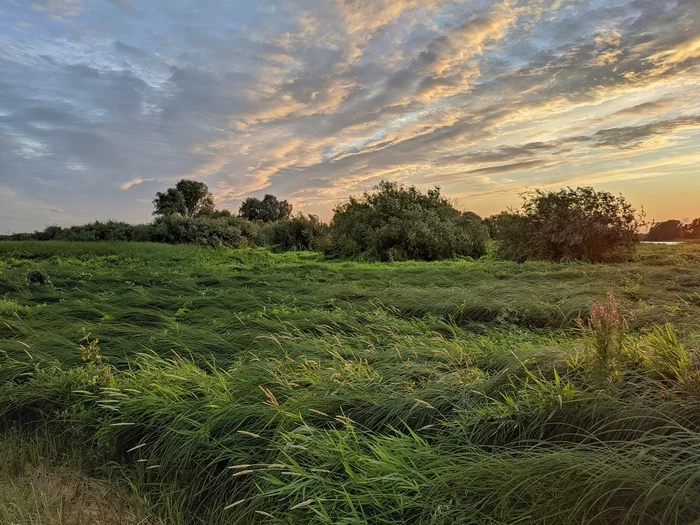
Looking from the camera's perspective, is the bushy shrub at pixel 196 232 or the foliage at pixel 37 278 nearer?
the foliage at pixel 37 278

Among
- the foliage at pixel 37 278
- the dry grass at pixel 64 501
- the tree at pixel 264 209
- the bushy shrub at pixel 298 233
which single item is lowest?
the dry grass at pixel 64 501

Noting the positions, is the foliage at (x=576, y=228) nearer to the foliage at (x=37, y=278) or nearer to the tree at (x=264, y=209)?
the foliage at (x=37, y=278)

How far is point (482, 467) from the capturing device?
2.12 meters

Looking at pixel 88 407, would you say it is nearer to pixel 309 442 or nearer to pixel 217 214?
pixel 309 442

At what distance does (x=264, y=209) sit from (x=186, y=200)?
1168 cm

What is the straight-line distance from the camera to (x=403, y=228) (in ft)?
69.1

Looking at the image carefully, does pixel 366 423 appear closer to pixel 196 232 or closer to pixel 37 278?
pixel 37 278

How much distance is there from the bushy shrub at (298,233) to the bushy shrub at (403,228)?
535cm

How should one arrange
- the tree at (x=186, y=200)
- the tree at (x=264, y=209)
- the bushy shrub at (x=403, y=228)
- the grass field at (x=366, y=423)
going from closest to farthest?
the grass field at (x=366, y=423), the bushy shrub at (x=403, y=228), the tree at (x=186, y=200), the tree at (x=264, y=209)

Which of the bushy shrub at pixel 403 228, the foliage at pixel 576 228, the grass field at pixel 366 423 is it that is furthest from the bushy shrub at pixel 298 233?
the grass field at pixel 366 423

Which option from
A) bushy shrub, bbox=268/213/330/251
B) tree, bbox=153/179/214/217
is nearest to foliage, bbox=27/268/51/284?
bushy shrub, bbox=268/213/330/251

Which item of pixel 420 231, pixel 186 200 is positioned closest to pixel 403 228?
pixel 420 231

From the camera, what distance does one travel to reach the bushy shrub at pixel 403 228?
2059 cm

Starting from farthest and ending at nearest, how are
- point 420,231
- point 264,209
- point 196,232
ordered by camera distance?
point 264,209, point 196,232, point 420,231
